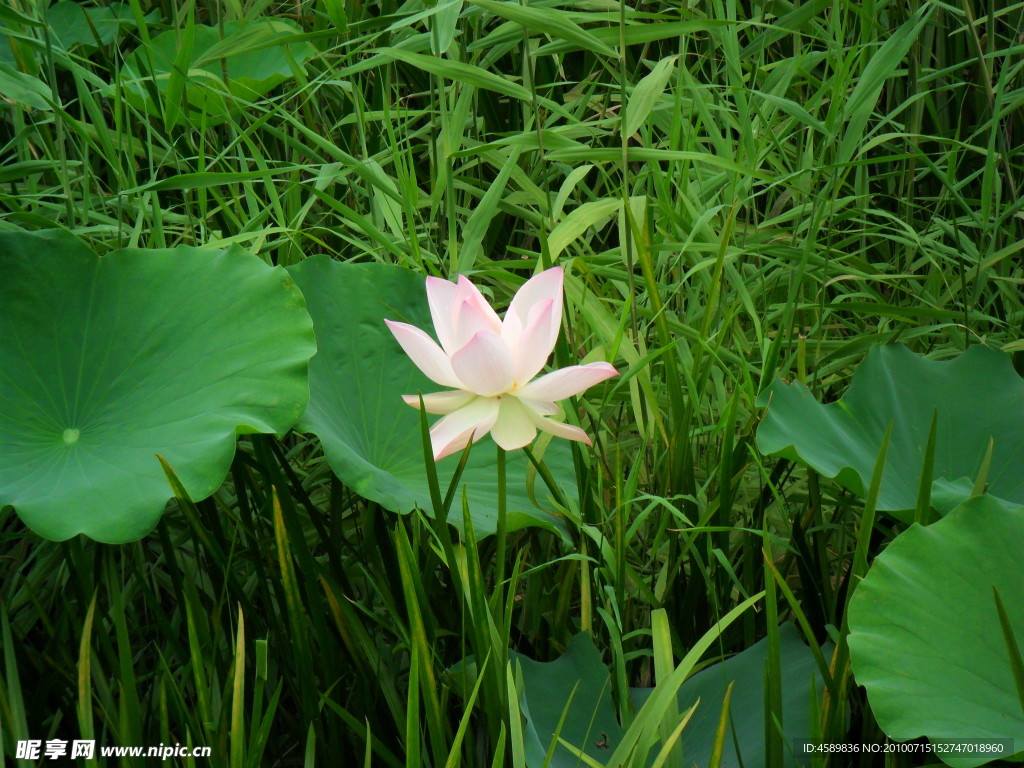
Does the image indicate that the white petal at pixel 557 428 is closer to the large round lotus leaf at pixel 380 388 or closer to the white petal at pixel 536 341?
the white petal at pixel 536 341

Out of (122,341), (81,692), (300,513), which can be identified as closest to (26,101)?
(122,341)

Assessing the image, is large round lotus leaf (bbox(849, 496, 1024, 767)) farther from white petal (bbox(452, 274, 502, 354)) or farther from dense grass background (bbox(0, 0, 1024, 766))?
white petal (bbox(452, 274, 502, 354))

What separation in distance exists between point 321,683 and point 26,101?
0.71 meters

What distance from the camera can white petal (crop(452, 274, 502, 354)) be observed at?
67 cm

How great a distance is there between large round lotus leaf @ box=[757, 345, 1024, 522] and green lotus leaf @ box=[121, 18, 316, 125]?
2.26ft

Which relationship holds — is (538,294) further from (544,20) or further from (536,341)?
(544,20)

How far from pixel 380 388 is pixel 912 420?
58 centimetres

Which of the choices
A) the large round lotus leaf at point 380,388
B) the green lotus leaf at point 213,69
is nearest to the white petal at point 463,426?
the large round lotus leaf at point 380,388

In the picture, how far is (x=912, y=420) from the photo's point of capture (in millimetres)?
992

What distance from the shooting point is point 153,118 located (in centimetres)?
164

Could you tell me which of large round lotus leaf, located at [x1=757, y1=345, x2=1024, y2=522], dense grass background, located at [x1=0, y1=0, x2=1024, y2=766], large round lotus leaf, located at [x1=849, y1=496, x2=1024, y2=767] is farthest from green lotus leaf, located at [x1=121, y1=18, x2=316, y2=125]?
large round lotus leaf, located at [x1=849, y1=496, x2=1024, y2=767]

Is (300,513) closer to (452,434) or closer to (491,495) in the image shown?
(491,495)

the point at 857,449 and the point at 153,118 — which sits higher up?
the point at 153,118

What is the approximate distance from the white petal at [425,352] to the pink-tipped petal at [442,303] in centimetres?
2
